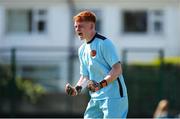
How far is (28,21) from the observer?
29.8 meters

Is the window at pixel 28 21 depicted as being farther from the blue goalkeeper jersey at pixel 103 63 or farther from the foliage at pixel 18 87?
the blue goalkeeper jersey at pixel 103 63

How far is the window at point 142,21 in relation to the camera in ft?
97.0

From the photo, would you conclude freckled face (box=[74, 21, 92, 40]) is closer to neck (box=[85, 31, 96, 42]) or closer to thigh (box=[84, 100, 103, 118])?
neck (box=[85, 31, 96, 42])

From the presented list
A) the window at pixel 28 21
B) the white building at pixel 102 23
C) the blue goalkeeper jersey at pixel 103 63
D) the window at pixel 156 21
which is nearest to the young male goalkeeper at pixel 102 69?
the blue goalkeeper jersey at pixel 103 63

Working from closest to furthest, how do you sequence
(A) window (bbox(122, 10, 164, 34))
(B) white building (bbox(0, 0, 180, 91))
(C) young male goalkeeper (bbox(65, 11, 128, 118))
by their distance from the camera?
(C) young male goalkeeper (bbox(65, 11, 128, 118))
(B) white building (bbox(0, 0, 180, 91))
(A) window (bbox(122, 10, 164, 34))

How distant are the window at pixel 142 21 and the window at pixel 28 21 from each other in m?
3.59

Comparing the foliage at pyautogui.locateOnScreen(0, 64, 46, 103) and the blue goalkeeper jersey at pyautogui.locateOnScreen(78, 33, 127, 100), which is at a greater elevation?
the blue goalkeeper jersey at pyautogui.locateOnScreen(78, 33, 127, 100)

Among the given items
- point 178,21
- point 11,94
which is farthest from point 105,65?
point 178,21

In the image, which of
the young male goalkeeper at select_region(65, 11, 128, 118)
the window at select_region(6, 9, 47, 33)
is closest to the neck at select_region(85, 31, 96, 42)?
the young male goalkeeper at select_region(65, 11, 128, 118)

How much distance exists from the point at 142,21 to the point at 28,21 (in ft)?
16.5

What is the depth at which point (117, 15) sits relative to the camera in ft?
95.9

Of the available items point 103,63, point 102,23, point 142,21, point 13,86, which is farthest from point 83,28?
point 142,21

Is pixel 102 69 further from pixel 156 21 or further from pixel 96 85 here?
pixel 156 21

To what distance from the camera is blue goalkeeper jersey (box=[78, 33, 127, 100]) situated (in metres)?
6.72
